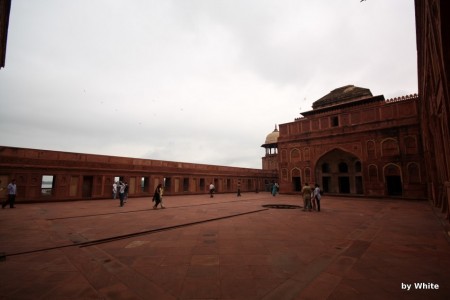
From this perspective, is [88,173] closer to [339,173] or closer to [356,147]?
[356,147]

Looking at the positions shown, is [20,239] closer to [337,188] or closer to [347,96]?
[337,188]

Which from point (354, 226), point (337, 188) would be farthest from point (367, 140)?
point (354, 226)

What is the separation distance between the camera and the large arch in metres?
23.9

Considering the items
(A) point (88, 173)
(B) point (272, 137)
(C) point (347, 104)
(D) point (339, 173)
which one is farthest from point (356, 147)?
(A) point (88, 173)

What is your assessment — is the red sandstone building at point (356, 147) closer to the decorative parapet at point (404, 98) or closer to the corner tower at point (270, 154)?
the decorative parapet at point (404, 98)

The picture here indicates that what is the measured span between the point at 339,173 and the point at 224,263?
79.7 ft

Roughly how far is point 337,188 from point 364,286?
24210 mm

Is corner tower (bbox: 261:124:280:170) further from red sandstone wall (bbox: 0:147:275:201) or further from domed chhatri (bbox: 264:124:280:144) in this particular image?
red sandstone wall (bbox: 0:147:275:201)

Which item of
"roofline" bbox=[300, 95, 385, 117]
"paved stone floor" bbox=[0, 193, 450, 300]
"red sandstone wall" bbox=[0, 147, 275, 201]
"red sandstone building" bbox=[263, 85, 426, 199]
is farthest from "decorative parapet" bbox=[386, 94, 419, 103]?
"red sandstone wall" bbox=[0, 147, 275, 201]

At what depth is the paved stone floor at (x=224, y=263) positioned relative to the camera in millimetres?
3047

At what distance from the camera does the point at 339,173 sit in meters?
24.7

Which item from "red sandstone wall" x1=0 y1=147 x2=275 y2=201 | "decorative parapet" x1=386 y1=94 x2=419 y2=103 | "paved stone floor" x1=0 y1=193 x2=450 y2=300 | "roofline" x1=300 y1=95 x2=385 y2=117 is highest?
"roofline" x1=300 y1=95 x2=385 y2=117

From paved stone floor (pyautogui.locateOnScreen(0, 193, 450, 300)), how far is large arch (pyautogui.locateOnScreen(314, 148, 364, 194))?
1850cm

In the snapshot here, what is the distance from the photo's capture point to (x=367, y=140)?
21016 millimetres
